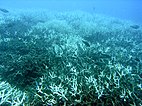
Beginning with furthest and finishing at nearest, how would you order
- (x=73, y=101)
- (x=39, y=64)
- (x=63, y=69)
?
(x=39, y=64) → (x=63, y=69) → (x=73, y=101)

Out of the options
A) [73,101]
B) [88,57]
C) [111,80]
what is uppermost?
[88,57]

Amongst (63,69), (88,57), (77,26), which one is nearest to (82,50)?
(88,57)

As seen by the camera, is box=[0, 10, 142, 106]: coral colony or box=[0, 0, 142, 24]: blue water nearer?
box=[0, 10, 142, 106]: coral colony

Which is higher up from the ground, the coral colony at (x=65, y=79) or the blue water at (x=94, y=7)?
the blue water at (x=94, y=7)

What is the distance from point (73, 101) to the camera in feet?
11.1

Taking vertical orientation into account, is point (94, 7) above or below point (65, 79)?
above

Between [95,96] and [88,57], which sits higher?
[88,57]

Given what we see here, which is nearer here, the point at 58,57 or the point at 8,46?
the point at 58,57

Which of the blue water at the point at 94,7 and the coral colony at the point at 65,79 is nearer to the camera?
the coral colony at the point at 65,79

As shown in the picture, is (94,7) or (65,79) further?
(94,7)

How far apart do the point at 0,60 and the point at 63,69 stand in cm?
234

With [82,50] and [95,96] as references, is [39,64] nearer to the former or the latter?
[82,50]

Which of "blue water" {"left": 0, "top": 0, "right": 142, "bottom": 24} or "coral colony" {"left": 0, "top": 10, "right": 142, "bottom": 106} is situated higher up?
"blue water" {"left": 0, "top": 0, "right": 142, "bottom": 24}

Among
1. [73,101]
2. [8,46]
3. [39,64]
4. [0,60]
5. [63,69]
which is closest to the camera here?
[73,101]
